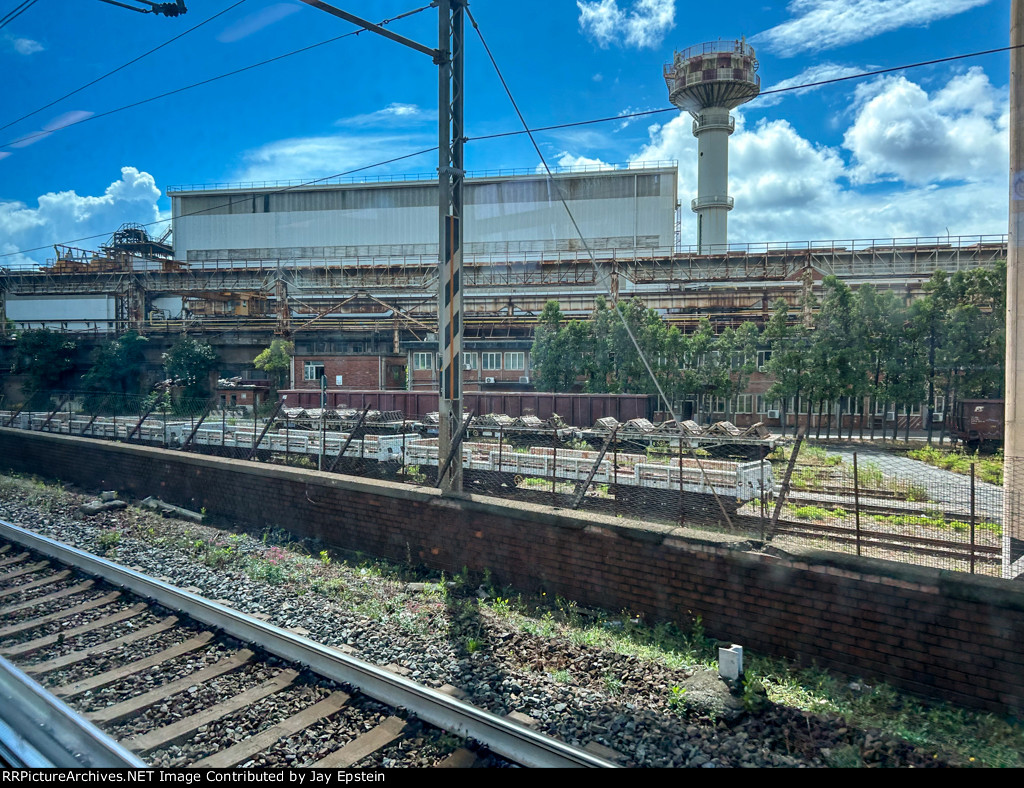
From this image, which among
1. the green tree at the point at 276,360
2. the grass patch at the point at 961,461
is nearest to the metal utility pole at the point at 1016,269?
the grass patch at the point at 961,461

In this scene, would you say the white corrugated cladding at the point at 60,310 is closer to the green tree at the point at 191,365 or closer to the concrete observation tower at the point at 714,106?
the green tree at the point at 191,365

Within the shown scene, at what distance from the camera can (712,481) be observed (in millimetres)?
10406

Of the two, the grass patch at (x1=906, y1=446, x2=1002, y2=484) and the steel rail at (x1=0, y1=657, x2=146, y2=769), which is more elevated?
the steel rail at (x1=0, y1=657, x2=146, y2=769)

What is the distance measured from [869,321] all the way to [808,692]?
76.6ft

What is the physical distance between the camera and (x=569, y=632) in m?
6.44

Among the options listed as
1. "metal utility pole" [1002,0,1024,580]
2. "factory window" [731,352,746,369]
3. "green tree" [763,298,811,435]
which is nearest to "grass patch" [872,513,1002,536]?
"metal utility pole" [1002,0,1024,580]

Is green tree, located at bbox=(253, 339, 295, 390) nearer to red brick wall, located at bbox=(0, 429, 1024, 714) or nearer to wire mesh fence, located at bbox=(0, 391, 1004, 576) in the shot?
wire mesh fence, located at bbox=(0, 391, 1004, 576)

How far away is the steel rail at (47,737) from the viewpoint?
382 cm

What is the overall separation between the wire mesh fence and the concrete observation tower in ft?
87.0

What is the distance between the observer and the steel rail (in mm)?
3824

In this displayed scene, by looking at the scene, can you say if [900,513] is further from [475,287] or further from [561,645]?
[475,287]

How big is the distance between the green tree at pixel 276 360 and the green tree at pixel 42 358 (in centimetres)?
1282

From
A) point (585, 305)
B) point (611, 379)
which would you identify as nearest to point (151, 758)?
point (611, 379)

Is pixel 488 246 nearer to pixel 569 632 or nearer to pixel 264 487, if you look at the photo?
pixel 264 487
